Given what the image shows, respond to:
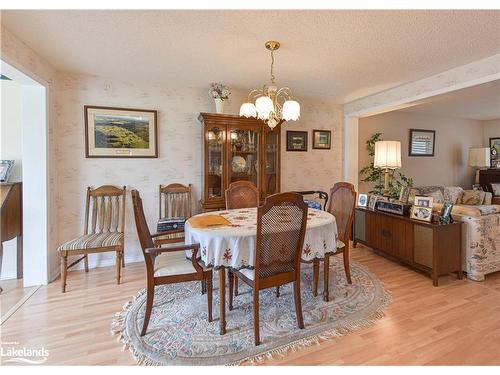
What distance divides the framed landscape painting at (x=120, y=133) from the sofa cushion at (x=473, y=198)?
4.96 m

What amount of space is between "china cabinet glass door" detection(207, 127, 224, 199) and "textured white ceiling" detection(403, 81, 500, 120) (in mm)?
2659

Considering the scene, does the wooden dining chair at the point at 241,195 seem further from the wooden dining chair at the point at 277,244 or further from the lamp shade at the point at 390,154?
the lamp shade at the point at 390,154

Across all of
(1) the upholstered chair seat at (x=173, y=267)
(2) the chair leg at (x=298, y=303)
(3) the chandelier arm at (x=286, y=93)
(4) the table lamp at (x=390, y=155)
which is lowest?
(2) the chair leg at (x=298, y=303)

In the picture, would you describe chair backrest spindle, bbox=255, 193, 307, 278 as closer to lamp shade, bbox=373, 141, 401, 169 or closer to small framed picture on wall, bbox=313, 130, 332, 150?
lamp shade, bbox=373, 141, 401, 169

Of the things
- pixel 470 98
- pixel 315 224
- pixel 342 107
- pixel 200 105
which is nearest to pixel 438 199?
pixel 470 98

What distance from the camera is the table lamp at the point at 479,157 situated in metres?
5.28

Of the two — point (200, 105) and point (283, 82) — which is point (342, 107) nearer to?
point (283, 82)

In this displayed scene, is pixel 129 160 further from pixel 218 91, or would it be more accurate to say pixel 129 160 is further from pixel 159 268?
pixel 159 268

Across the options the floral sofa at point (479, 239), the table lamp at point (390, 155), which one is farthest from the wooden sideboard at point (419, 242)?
the table lamp at point (390, 155)

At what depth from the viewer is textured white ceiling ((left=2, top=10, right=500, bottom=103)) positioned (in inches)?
72.5

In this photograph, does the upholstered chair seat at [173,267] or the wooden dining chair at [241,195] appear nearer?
the upholstered chair seat at [173,267]

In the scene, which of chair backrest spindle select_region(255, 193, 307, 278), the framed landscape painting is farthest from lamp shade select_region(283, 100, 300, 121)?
the framed landscape painting

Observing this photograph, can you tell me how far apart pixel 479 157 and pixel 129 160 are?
6.46 metres

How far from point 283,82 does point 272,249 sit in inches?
91.7
